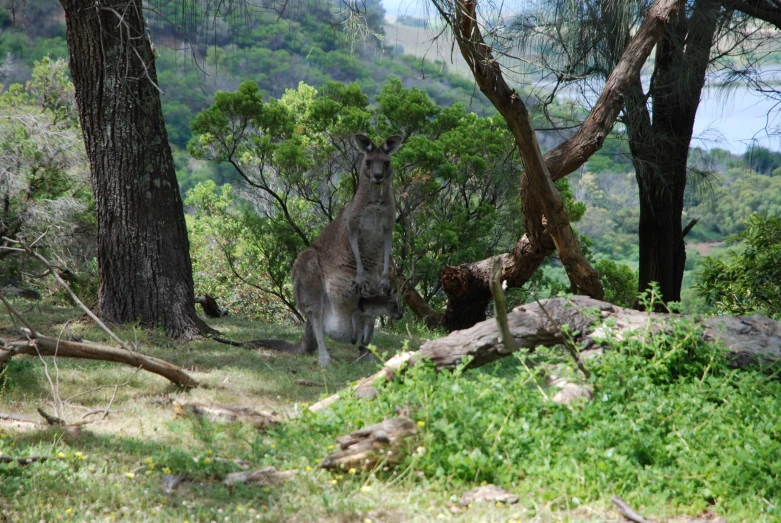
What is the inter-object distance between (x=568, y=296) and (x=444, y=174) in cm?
724

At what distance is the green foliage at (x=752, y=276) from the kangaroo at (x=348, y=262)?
4.17 metres

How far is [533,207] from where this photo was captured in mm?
7676

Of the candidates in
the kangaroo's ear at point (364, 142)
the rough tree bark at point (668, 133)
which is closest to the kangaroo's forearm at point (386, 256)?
the kangaroo's ear at point (364, 142)

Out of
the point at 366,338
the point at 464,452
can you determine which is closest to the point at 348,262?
the point at 366,338

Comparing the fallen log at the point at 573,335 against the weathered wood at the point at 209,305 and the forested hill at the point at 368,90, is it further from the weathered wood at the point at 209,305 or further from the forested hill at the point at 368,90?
the weathered wood at the point at 209,305

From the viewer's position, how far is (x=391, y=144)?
7441mm

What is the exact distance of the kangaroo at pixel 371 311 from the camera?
23.5 feet

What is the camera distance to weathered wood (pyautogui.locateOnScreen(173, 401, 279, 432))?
425cm

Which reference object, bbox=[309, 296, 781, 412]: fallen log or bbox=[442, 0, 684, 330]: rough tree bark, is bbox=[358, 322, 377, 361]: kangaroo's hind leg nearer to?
bbox=[442, 0, 684, 330]: rough tree bark

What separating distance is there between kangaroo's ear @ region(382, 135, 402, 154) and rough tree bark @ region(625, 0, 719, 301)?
2.96 meters

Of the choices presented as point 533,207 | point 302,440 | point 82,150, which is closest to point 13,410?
point 302,440

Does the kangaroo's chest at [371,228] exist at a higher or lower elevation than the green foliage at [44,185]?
higher

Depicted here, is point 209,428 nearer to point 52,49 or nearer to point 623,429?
point 623,429

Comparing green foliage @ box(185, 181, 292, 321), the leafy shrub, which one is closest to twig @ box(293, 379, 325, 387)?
the leafy shrub
